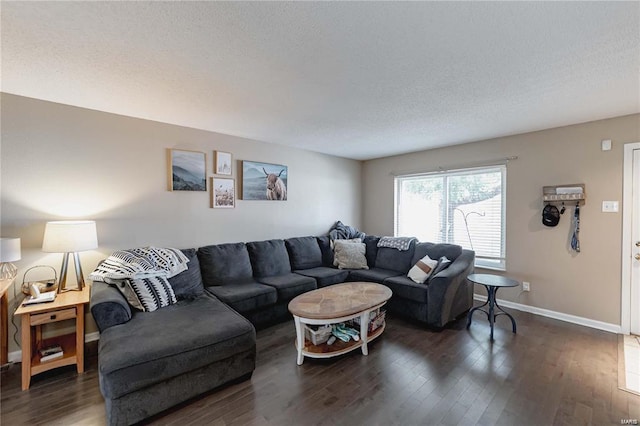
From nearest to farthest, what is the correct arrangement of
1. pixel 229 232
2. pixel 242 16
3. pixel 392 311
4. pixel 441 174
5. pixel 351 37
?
pixel 242 16 < pixel 351 37 < pixel 392 311 < pixel 229 232 < pixel 441 174

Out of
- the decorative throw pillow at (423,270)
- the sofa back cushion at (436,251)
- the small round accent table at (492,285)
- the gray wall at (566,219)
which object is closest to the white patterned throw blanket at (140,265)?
the decorative throw pillow at (423,270)

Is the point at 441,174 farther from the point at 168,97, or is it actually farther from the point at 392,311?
the point at 168,97

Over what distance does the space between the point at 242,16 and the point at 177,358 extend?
2.10 metres

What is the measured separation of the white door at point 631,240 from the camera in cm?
290

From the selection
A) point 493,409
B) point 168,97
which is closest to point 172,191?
point 168,97

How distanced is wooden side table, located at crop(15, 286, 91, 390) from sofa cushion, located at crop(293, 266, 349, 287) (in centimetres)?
230

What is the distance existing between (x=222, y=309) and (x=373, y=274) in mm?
2102

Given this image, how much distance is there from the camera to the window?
391 centimetres

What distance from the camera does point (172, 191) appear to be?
3.27 m

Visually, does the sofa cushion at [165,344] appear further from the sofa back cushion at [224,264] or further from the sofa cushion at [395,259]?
the sofa cushion at [395,259]

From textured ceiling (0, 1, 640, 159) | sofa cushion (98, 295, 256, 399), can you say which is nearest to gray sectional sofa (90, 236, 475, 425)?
sofa cushion (98, 295, 256, 399)

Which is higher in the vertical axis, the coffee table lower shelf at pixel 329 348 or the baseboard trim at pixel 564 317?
the coffee table lower shelf at pixel 329 348

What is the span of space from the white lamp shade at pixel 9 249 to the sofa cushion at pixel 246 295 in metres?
1.56

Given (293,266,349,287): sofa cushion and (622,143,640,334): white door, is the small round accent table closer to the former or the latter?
(622,143,640,334): white door
